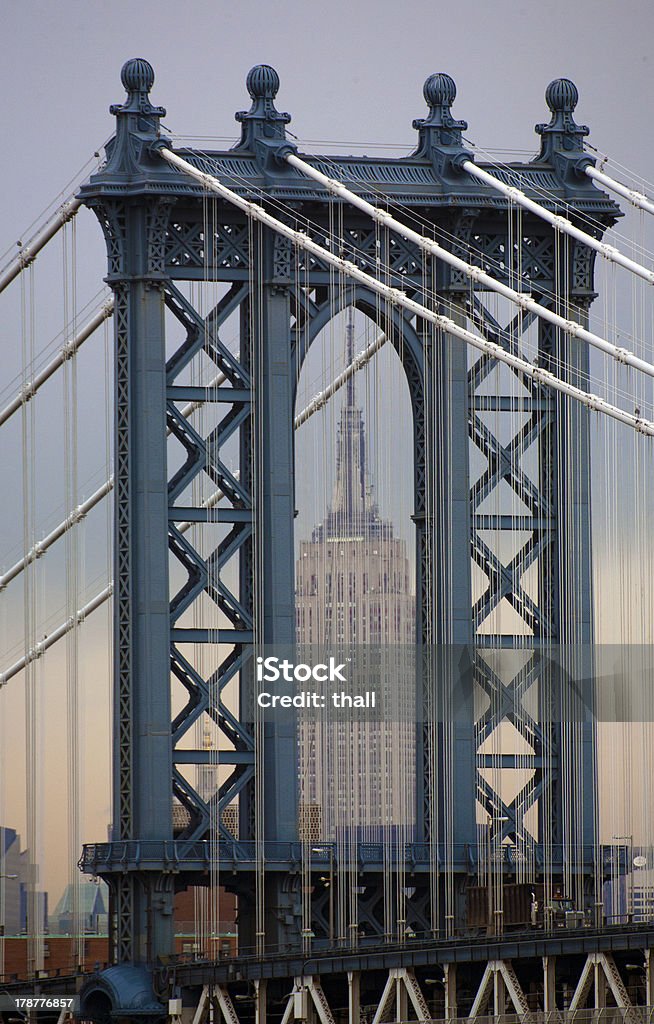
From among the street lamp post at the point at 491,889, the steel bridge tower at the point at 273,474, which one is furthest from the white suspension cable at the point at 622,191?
the street lamp post at the point at 491,889

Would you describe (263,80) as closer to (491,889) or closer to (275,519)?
(275,519)

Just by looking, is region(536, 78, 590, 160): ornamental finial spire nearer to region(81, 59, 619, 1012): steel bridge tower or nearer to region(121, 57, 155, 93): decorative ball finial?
region(81, 59, 619, 1012): steel bridge tower

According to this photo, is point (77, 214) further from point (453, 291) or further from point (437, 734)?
point (437, 734)

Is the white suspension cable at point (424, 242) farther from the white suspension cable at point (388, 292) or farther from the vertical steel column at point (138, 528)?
the vertical steel column at point (138, 528)

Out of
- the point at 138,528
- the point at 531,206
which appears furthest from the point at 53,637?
the point at 531,206

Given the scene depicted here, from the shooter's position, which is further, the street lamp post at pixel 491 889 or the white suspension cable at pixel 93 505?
the white suspension cable at pixel 93 505

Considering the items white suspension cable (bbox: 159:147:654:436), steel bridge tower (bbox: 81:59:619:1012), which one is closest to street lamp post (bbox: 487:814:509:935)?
steel bridge tower (bbox: 81:59:619:1012)

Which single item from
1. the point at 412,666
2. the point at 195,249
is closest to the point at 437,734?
the point at 412,666
